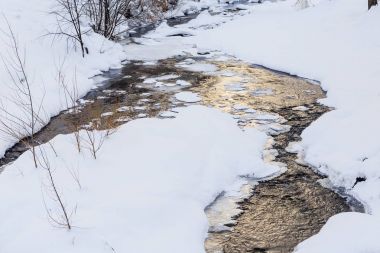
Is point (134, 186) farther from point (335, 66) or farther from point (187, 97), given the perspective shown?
point (335, 66)

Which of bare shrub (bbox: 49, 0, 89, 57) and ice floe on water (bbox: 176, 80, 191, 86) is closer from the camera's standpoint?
ice floe on water (bbox: 176, 80, 191, 86)

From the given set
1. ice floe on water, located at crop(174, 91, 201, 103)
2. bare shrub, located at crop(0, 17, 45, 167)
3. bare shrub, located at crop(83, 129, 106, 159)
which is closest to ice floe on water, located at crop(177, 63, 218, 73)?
ice floe on water, located at crop(174, 91, 201, 103)

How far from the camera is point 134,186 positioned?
20.4 feet

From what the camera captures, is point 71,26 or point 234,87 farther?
point 71,26

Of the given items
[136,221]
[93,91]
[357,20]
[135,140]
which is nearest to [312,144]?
[135,140]

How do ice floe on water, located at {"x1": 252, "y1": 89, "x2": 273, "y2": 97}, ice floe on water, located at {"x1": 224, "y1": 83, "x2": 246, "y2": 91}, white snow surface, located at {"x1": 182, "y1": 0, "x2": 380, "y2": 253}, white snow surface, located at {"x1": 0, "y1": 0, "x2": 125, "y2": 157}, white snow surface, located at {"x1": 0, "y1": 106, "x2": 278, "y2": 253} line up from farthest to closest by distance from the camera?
ice floe on water, located at {"x1": 224, "y1": 83, "x2": 246, "y2": 91}, ice floe on water, located at {"x1": 252, "y1": 89, "x2": 273, "y2": 97}, white snow surface, located at {"x1": 0, "y1": 0, "x2": 125, "y2": 157}, white snow surface, located at {"x1": 182, "y1": 0, "x2": 380, "y2": 253}, white snow surface, located at {"x1": 0, "y1": 106, "x2": 278, "y2": 253}

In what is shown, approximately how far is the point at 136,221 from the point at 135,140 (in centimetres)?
221

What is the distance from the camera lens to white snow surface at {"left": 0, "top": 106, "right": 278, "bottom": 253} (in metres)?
5.21

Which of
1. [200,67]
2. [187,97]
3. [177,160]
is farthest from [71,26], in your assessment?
[177,160]

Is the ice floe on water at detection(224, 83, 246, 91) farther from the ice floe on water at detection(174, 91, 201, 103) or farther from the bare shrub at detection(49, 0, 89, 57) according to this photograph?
the bare shrub at detection(49, 0, 89, 57)

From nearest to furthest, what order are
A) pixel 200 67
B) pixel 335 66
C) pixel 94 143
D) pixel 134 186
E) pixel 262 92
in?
1. pixel 134 186
2. pixel 94 143
3. pixel 262 92
4. pixel 335 66
5. pixel 200 67

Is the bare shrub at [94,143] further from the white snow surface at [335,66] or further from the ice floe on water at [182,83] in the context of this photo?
the ice floe on water at [182,83]

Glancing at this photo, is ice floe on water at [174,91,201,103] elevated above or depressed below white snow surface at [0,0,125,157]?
below

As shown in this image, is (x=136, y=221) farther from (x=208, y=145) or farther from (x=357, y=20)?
(x=357, y=20)
